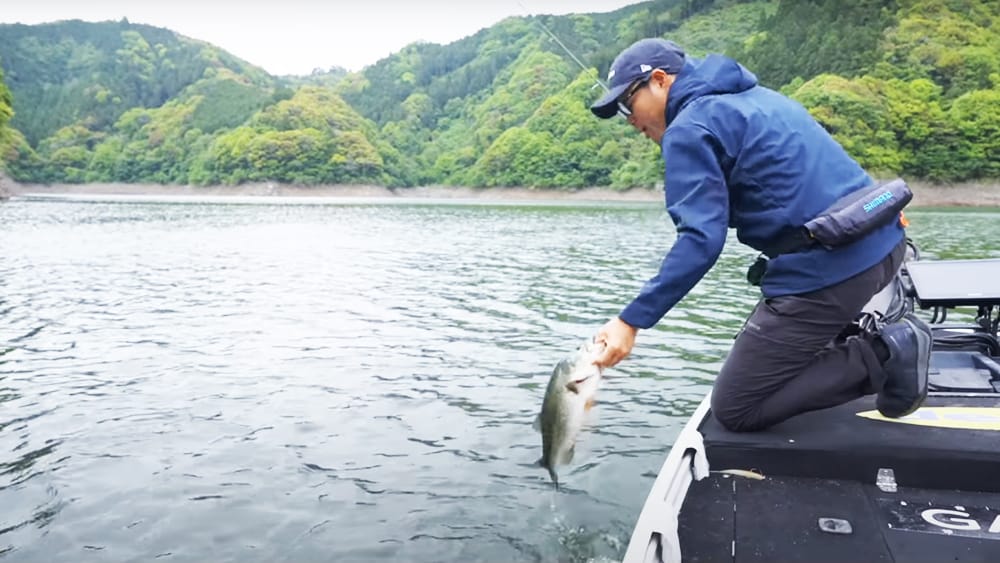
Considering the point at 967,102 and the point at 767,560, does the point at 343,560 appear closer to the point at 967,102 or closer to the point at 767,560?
the point at 767,560

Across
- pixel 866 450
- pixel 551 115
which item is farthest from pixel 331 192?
pixel 866 450

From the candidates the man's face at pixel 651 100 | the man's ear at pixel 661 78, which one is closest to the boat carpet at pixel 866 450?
the man's face at pixel 651 100

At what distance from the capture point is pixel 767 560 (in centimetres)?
344

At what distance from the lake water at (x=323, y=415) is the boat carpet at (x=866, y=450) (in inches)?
61.8

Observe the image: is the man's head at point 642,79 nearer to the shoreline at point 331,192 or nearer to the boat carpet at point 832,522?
the boat carpet at point 832,522

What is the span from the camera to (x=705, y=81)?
427cm

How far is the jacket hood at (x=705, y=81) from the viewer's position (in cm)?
426

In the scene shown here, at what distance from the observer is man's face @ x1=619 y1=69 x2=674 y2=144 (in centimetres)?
435

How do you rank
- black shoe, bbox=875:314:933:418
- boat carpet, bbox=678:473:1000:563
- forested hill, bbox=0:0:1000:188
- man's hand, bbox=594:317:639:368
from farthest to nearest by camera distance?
forested hill, bbox=0:0:1000:188 → black shoe, bbox=875:314:933:418 → man's hand, bbox=594:317:639:368 → boat carpet, bbox=678:473:1000:563

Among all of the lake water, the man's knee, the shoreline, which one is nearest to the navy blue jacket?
the man's knee

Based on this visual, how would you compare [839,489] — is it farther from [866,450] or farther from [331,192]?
[331,192]

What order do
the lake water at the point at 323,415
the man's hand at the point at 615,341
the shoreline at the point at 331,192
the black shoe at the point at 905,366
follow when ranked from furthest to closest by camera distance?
the shoreline at the point at 331,192, the lake water at the point at 323,415, the black shoe at the point at 905,366, the man's hand at the point at 615,341

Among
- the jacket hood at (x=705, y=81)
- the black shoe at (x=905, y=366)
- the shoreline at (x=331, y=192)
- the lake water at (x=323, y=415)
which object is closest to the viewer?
the jacket hood at (x=705, y=81)

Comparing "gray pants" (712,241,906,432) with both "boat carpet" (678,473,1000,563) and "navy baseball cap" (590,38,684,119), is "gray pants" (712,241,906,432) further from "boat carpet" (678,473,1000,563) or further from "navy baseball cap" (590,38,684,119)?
"navy baseball cap" (590,38,684,119)
